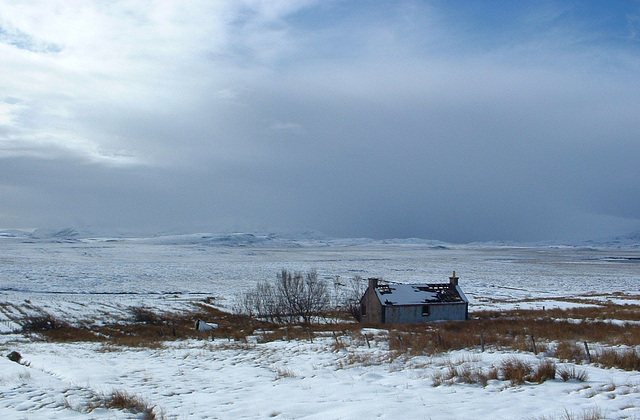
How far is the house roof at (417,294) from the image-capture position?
3712 centimetres

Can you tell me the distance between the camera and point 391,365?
13414 millimetres

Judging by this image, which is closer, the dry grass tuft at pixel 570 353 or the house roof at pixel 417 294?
the dry grass tuft at pixel 570 353

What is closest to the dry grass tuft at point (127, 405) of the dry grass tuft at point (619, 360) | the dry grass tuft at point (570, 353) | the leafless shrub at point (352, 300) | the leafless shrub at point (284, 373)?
the leafless shrub at point (284, 373)

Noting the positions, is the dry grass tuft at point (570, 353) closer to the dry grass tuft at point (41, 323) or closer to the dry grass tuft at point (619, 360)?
the dry grass tuft at point (619, 360)

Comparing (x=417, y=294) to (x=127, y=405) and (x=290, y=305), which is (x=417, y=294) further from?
(x=127, y=405)

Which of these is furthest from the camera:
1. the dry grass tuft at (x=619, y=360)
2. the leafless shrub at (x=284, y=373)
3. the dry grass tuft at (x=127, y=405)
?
the leafless shrub at (x=284, y=373)

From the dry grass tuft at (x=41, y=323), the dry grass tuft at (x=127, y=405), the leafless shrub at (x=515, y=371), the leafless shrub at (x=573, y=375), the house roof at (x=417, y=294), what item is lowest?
the dry grass tuft at (x=41, y=323)

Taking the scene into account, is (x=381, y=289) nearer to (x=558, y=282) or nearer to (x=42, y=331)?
(x=42, y=331)

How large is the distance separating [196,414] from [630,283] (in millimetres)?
92711

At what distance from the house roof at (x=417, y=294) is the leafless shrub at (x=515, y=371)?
82.3ft

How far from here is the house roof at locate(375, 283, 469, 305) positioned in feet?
122

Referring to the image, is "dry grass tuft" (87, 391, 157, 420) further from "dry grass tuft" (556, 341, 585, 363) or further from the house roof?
the house roof

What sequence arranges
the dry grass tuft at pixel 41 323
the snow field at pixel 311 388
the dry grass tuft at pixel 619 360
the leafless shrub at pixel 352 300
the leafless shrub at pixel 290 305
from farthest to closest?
the leafless shrub at pixel 290 305
the leafless shrub at pixel 352 300
the dry grass tuft at pixel 41 323
the dry grass tuft at pixel 619 360
the snow field at pixel 311 388

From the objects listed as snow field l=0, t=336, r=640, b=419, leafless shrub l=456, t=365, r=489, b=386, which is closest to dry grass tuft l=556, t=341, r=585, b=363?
snow field l=0, t=336, r=640, b=419
